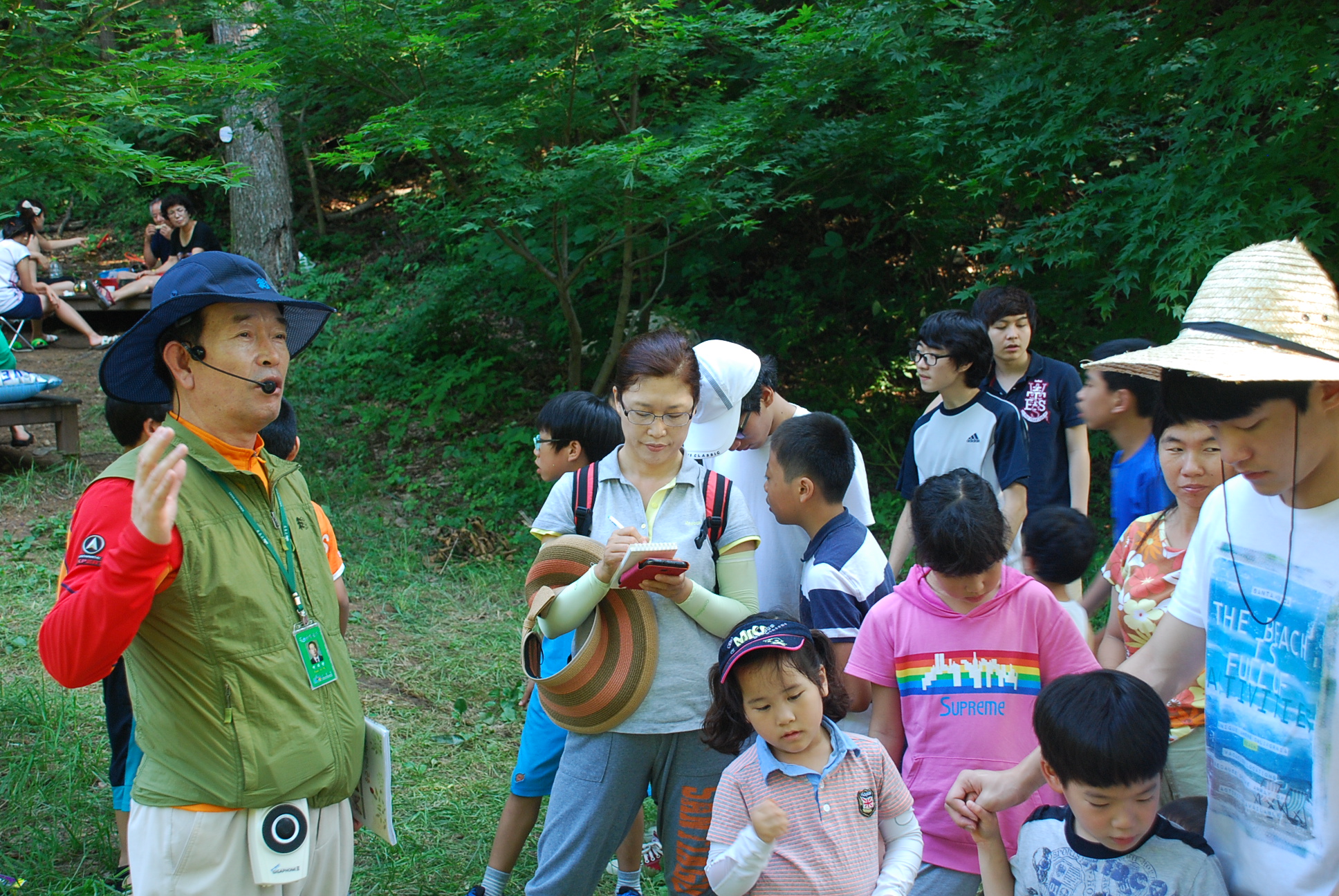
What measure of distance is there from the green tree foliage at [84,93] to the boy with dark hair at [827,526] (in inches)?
134

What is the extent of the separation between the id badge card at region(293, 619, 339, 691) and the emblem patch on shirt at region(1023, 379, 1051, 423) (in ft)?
11.0

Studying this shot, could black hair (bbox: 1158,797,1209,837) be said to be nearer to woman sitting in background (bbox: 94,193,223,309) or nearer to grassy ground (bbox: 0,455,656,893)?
grassy ground (bbox: 0,455,656,893)

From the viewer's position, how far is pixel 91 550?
1814mm

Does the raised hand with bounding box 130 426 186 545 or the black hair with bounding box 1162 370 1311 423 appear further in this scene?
the raised hand with bounding box 130 426 186 545

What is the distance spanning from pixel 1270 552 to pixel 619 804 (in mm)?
1569

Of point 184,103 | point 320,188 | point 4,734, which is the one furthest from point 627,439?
point 320,188

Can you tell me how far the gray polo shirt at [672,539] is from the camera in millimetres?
2436

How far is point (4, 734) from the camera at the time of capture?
4035 mm

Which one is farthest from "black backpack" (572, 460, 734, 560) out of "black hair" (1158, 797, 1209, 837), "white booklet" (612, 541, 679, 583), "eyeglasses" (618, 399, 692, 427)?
"black hair" (1158, 797, 1209, 837)

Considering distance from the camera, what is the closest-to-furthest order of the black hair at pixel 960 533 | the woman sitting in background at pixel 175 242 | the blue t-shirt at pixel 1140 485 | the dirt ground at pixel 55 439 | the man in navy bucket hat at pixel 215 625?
the man in navy bucket hat at pixel 215 625 < the black hair at pixel 960 533 < the blue t-shirt at pixel 1140 485 < the dirt ground at pixel 55 439 < the woman sitting in background at pixel 175 242

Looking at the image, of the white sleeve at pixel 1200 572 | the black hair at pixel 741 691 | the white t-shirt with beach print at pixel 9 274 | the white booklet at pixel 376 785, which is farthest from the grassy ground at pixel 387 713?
the white t-shirt with beach print at pixel 9 274

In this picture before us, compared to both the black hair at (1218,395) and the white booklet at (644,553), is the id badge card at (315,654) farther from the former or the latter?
the black hair at (1218,395)

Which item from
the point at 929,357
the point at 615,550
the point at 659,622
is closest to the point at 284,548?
the point at 615,550

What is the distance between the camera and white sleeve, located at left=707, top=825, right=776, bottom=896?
6.50 feet
